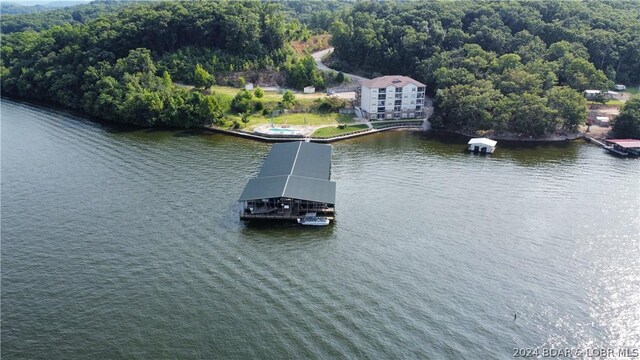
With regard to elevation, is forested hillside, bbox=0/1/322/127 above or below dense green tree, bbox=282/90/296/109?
above

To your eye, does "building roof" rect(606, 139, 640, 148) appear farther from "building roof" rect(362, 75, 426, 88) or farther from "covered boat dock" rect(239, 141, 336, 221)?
"covered boat dock" rect(239, 141, 336, 221)

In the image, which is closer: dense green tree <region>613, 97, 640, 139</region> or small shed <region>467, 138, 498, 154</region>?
small shed <region>467, 138, 498, 154</region>

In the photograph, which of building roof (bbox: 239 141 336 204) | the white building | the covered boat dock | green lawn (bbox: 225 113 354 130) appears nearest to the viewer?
the covered boat dock

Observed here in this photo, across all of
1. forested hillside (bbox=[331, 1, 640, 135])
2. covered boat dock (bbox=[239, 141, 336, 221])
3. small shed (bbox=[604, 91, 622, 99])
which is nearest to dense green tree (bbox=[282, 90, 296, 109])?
forested hillside (bbox=[331, 1, 640, 135])

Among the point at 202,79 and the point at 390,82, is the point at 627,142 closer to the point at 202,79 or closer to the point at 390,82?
the point at 390,82

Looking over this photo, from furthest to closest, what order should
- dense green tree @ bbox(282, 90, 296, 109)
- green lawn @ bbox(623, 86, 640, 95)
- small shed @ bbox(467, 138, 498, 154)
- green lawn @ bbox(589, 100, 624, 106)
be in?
1. green lawn @ bbox(623, 86, 640, 95)
2. green lawn @ bbox(589, 100, 624, 106)
3. dense green tree @ bbox(282, 90, 296, 109)
4. small shed @ bbox(467, 138, 498, 154)

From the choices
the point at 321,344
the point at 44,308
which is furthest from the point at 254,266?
the point at 44,308

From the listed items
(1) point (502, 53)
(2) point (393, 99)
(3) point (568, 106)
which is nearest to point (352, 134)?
(2) point (393, 99)
